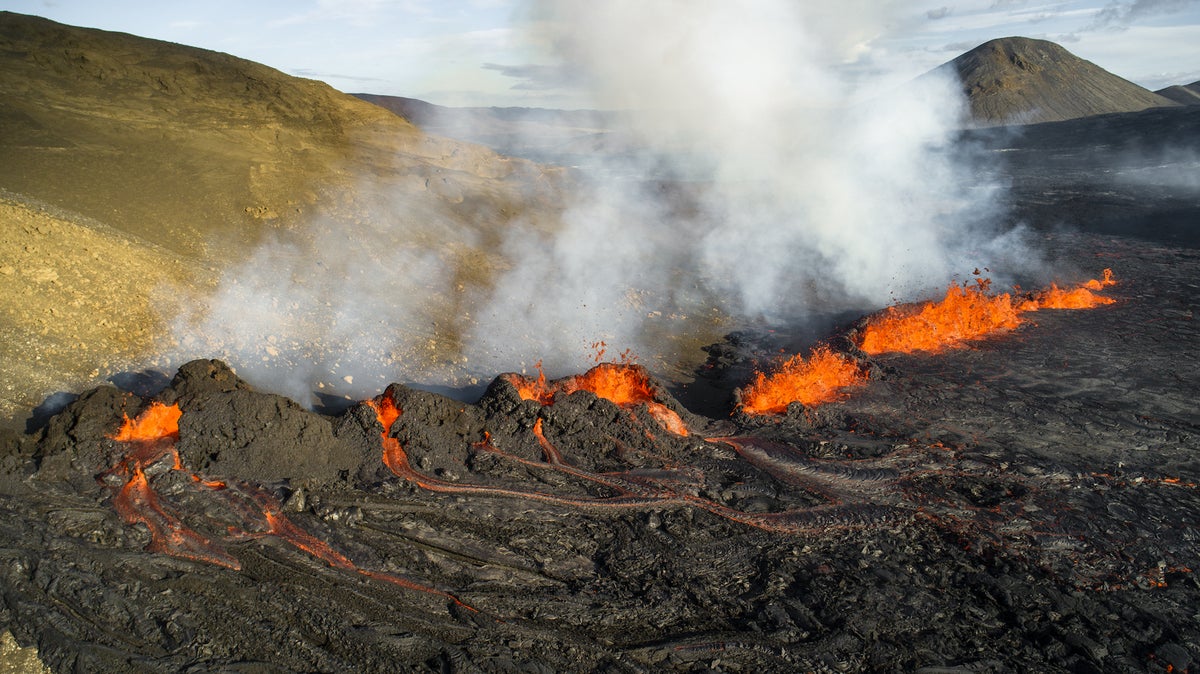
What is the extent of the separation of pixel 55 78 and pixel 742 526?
53.3 feet

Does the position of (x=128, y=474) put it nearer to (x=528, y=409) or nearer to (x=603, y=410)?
(x=528, y=409)

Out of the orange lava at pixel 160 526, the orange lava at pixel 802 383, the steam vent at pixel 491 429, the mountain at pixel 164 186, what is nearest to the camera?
the steam vent at pixel 491 429

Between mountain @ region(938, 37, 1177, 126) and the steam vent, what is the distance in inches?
1931

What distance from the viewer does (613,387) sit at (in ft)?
33.0

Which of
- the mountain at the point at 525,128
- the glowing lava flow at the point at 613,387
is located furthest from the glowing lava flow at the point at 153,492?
the mountain at the point at 525,128

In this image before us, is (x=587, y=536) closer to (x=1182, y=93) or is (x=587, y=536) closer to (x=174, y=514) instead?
(x=174, y=514)

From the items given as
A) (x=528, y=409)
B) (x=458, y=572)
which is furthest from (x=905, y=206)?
(x=458, y=572)

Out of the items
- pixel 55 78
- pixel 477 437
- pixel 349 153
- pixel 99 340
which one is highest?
pixel 55 78

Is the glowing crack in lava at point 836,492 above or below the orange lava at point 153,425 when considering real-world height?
below

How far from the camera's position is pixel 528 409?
339 inches

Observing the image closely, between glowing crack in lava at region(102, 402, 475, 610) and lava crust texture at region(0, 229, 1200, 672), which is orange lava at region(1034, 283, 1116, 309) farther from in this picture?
glowing crack in lava at region(102, 402, 475, 610)

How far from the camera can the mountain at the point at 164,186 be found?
9164mm

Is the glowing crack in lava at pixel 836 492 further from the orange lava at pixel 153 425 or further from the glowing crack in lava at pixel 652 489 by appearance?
the orange lava at pixel 153 425

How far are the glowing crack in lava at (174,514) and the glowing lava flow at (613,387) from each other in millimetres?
3444
